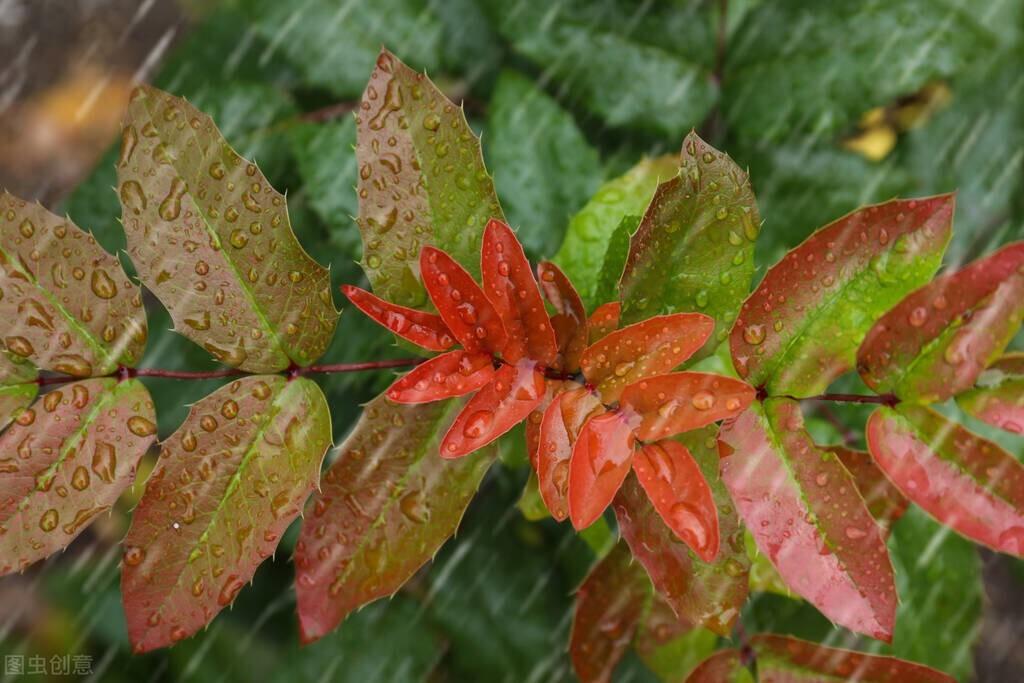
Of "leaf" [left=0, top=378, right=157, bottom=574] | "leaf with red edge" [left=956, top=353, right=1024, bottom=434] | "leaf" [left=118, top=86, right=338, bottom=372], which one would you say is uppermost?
"leaf with red edge" [left=956, top=353, right=1024, bottom=434]

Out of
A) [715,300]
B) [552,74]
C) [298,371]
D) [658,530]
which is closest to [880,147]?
[552,74]

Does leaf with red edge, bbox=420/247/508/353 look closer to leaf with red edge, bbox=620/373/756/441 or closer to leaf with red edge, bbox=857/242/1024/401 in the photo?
leaf with red edge, bbox=620/373/756/441

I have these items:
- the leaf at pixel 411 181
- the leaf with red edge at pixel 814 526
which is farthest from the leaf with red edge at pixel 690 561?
the leaf at pixel 411 181

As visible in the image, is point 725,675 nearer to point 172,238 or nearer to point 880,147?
point 172,238

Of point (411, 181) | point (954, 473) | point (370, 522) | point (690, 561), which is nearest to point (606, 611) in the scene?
point (690, 561)

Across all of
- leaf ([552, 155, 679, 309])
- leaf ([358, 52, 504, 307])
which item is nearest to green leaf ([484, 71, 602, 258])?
leaf ([552, 155, 679, 309])
